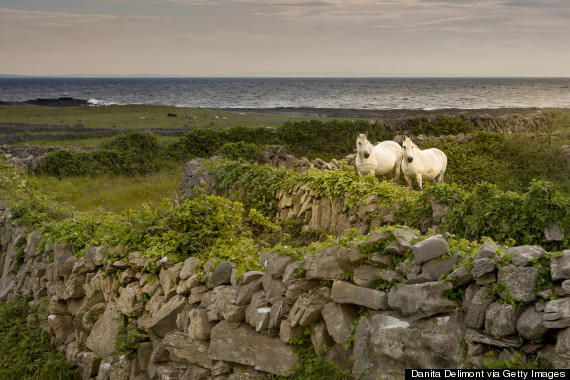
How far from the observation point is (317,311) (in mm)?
6574

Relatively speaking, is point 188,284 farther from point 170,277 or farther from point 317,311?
point 317,311

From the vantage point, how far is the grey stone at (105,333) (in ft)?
29.2

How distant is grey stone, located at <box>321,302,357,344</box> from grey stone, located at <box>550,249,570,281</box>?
234 cm

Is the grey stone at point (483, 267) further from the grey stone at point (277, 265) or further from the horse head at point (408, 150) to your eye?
the horse head at point (408, 150)

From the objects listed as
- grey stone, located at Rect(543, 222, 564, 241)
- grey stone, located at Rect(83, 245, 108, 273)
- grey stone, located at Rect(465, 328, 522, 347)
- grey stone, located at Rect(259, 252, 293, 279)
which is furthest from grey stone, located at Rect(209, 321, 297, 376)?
grey stone, located at Rect(543, 222, 564, 241)

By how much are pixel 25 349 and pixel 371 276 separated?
776 cm

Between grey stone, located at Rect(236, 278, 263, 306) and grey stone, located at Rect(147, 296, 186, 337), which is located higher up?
grey stone, located at Rect(236, 278, 263, 306)

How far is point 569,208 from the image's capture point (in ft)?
29.8

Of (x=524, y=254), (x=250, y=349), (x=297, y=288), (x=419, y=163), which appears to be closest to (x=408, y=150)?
(x=419, y=163)

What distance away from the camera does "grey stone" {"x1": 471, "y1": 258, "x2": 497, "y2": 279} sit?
5.40m

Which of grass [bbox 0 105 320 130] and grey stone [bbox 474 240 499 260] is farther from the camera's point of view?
grass [bbox 0 105 320 130]

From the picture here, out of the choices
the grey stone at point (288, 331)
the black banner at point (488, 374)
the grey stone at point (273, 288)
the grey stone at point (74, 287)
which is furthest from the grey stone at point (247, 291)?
the grey stone at point (74, 287)

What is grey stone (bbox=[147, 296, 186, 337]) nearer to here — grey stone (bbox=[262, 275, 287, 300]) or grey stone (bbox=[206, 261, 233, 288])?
grey stone (bbox=[206, 261, 233, 288])

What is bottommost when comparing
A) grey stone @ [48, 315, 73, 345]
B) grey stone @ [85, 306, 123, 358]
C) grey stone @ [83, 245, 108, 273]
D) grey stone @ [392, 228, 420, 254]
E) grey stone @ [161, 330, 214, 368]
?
grey stone @ [48, 315, 73, 345]
